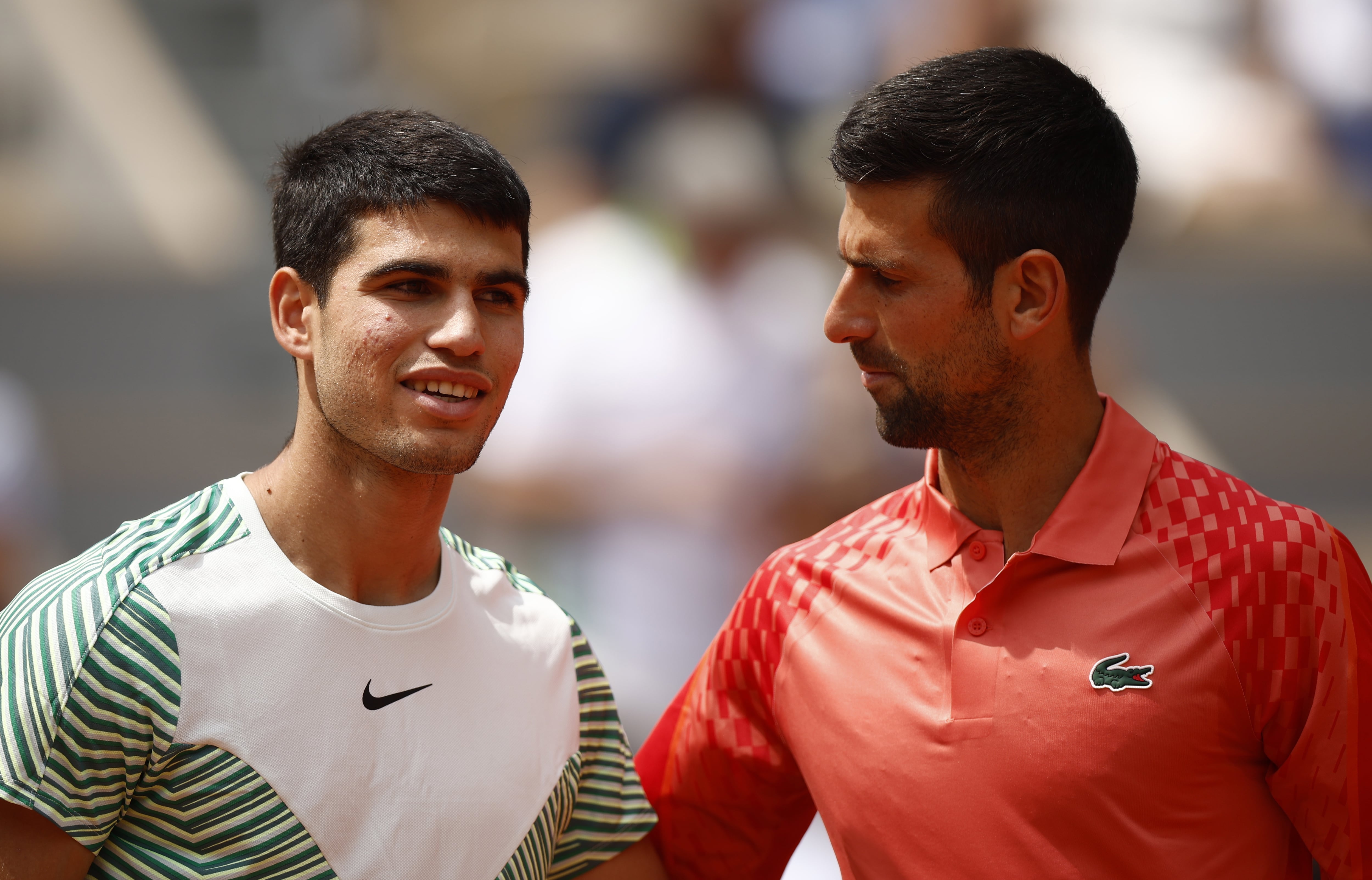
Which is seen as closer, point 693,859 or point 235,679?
point 235,679

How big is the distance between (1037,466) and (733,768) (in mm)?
842

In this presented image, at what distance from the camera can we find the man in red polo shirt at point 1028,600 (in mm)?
2295

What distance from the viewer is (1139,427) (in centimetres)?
258

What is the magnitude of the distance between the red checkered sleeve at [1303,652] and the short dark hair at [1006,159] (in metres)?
0.50

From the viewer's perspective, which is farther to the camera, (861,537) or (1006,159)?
(861,537)

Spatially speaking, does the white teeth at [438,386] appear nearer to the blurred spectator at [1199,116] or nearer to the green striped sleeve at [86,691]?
the green striped sleeve at [86,691]

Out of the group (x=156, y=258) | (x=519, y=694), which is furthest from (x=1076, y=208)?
(x=156, y=258)

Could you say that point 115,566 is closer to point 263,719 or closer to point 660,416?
point 263,719

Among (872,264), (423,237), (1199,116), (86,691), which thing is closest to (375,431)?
(423,237)

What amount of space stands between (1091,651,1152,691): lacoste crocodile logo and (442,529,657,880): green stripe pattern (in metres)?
0.93

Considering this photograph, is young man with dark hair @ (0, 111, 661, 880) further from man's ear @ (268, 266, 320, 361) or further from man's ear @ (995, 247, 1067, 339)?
man's ear @ (995, 247, 1067, 339)

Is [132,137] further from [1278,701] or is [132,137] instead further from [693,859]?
[1278,701]

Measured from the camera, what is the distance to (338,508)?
2469mm

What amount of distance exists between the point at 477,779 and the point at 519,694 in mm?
190
